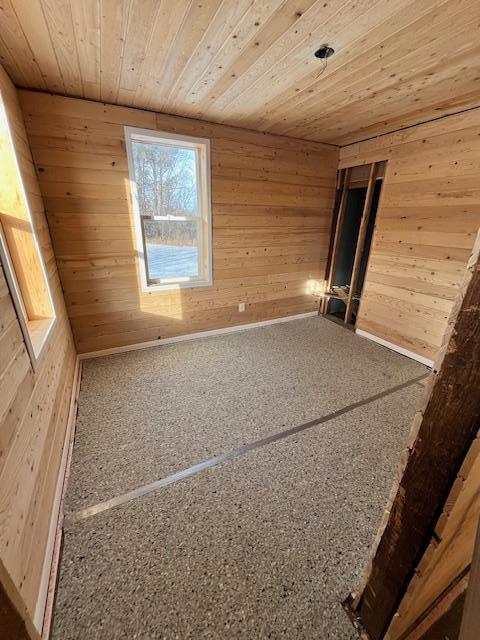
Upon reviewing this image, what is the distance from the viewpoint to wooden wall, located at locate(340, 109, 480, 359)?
7.73 ft

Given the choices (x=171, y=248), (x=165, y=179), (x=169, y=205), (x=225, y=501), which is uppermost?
(x=165, y=179)

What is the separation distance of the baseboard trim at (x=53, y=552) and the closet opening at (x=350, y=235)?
3493 millimetres

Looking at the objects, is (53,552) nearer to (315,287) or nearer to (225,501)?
(225,501)

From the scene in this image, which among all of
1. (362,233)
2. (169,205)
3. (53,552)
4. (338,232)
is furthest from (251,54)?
(53,552)

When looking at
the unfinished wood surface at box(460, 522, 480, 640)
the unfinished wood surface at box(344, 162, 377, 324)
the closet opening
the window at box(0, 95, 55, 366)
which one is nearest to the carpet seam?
the window at box(0, 95, 55, 366)

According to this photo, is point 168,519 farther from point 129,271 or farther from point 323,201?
point 323,201

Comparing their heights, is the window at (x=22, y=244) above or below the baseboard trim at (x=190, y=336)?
above

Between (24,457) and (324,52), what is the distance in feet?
8.54

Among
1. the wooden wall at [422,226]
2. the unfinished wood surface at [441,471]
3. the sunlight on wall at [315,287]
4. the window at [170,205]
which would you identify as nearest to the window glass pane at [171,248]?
the window at [170,205]

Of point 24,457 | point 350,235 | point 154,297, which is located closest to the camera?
point 24,457

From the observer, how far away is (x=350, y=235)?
401cm

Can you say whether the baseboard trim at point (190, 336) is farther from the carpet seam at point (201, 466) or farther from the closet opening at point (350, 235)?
the carpet seam at point (201, 466)

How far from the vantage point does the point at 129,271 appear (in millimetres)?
2770

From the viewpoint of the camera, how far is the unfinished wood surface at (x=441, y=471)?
53 centimetres
